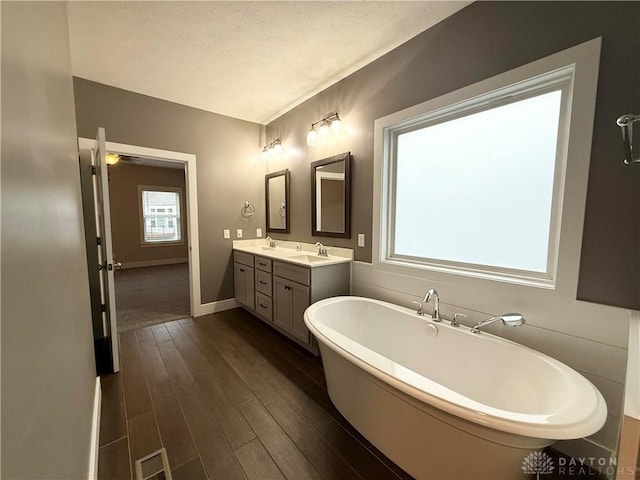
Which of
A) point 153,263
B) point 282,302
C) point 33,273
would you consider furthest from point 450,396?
point 153,263

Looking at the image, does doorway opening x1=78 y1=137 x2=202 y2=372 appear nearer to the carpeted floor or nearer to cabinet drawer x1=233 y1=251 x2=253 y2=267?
the carpeted floor

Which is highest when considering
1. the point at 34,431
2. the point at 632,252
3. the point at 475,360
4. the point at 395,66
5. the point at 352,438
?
the point at 395,66

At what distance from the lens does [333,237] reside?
2756mm

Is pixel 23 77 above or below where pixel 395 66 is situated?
below

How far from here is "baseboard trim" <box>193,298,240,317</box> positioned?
332 centimetres

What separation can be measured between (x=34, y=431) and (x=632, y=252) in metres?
2.24

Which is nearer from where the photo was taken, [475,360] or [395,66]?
[475,360]

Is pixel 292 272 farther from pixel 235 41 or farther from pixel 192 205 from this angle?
pixel 235 41

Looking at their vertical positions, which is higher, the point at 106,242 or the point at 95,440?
the point at 106,242

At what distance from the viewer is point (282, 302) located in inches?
104

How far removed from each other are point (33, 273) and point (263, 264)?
2.35 metres

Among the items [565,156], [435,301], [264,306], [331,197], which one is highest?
[565,156]

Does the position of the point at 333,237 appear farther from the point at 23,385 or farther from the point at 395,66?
the point at 23,385

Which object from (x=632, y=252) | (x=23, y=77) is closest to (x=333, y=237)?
(x=632, y=252)
